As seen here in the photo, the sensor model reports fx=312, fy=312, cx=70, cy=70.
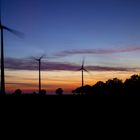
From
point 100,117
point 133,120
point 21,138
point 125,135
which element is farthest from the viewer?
point 100,117

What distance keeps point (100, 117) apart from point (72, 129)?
7.00m

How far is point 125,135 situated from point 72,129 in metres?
4.55

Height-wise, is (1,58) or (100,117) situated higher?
(1,58)

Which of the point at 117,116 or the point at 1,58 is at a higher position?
the point at 1,58

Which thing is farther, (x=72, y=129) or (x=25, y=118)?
(x=25, y=118)

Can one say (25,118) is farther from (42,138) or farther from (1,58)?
(1,58)

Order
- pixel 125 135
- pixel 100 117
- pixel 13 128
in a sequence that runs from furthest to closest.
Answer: pixel 100 117 → pixel 13 128 → pixel 125 135

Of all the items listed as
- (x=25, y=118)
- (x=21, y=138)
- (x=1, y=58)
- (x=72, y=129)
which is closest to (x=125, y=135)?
(x=72, y=129)

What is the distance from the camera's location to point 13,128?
24.9 m

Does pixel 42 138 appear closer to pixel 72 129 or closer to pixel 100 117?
pixel 72 129

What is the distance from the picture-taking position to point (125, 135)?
904 inches

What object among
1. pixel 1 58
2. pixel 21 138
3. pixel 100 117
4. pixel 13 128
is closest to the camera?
pixel 21 138

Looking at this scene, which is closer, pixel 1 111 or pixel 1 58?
pixel 1 111

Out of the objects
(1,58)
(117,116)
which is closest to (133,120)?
(117,116)
